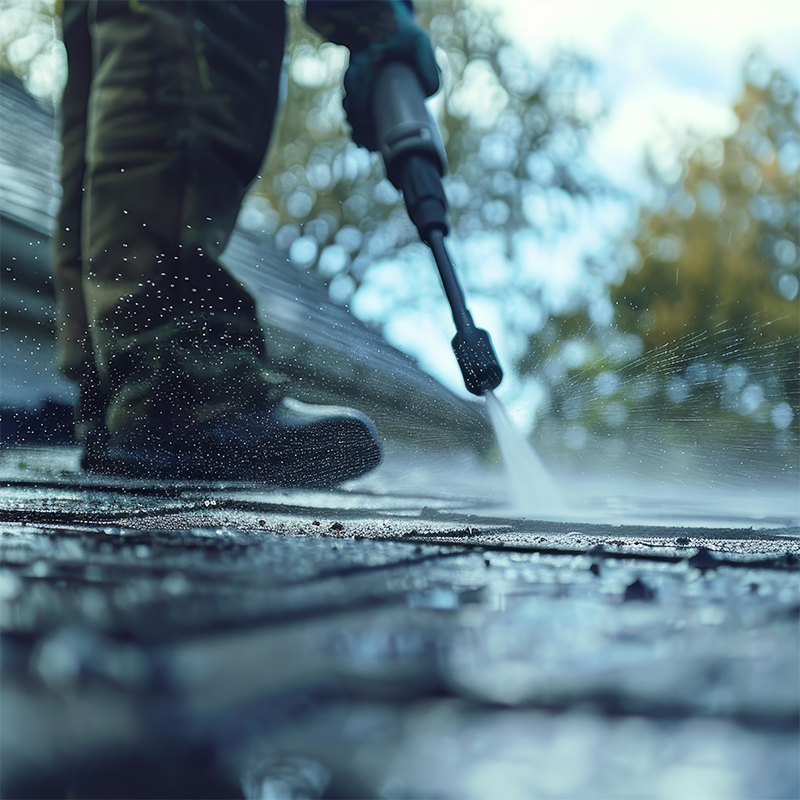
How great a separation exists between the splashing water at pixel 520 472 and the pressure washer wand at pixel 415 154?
212 millimetres

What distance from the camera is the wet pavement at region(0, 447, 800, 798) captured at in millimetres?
240

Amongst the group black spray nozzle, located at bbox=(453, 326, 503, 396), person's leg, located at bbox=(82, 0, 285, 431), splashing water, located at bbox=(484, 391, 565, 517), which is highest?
person's leg, located at bbox=(82, 0, 285, 431)

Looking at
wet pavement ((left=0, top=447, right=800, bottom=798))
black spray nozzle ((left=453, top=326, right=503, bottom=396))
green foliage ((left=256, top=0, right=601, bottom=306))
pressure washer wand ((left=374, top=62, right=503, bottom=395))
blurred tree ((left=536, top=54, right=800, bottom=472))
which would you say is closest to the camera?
wet pavement ((left=0, top=447, right=800, bottom=798))

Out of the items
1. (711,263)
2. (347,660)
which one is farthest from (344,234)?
(711,263)

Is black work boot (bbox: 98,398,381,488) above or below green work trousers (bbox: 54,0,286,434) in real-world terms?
below

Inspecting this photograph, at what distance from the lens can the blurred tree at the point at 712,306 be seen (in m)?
1.85

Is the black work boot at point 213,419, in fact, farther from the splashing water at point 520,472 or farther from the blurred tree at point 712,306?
the blurred tree at point 712,306

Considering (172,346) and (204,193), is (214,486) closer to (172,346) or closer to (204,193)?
(172,346)

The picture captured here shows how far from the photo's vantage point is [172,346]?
4.26 feet

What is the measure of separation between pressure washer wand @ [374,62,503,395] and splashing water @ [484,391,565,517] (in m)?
0.21

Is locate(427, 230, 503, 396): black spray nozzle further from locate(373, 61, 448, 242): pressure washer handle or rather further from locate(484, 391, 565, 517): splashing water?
locate(373, 61, 448, 242): pressure washer handle

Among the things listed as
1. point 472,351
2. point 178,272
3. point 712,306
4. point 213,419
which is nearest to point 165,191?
point 178,272

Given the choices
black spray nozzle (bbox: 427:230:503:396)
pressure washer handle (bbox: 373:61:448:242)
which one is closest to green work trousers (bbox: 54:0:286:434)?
pressure washer handle (bbox: 373:61:448:242)

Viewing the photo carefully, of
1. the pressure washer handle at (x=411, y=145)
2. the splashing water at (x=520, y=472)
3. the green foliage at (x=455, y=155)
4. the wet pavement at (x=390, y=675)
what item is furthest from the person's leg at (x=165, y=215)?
the wet pavement at (x=390, y=675)
